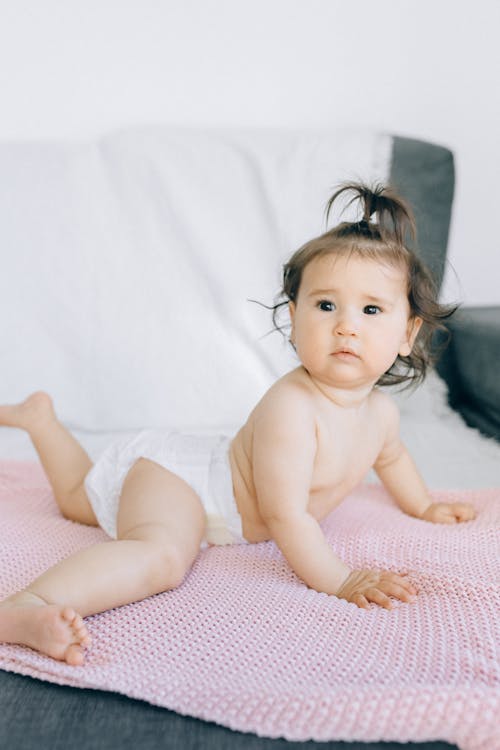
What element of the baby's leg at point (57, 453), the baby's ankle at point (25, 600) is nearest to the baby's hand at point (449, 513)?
the baby's leg at point (57, 453)

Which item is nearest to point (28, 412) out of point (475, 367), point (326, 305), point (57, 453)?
point (57, 453)

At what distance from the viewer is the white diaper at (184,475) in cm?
107

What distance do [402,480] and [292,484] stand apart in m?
0.27

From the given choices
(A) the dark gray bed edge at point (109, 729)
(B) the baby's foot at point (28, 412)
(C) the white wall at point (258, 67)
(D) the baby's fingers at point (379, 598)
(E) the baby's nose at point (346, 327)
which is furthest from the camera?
(C) the white wall at point (258, 67)

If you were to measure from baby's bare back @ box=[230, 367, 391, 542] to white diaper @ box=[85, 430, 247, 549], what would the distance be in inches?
0.7

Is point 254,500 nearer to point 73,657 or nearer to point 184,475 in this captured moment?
point 184,475

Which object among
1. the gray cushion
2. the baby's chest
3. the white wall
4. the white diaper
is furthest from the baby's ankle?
the white wall

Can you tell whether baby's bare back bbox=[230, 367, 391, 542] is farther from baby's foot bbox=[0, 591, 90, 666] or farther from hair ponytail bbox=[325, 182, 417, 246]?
baby's foot bbox=[0, 591, 90, 666]

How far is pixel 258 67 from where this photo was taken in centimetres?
179

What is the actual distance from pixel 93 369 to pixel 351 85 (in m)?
0.90

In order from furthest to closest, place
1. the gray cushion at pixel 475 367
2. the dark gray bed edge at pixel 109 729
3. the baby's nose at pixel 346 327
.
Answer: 1. the gray cushion at pixel 475 367
2. the baby's nose at pixel 346 327
3. the dark gray bed edge at pixel 109 729

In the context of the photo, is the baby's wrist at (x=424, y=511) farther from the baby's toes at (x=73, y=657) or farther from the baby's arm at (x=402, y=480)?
A: the baby's toes at (x=73, y=657)

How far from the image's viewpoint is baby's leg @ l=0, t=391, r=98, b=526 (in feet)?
3.72

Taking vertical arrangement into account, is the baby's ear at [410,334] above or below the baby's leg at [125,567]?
above
